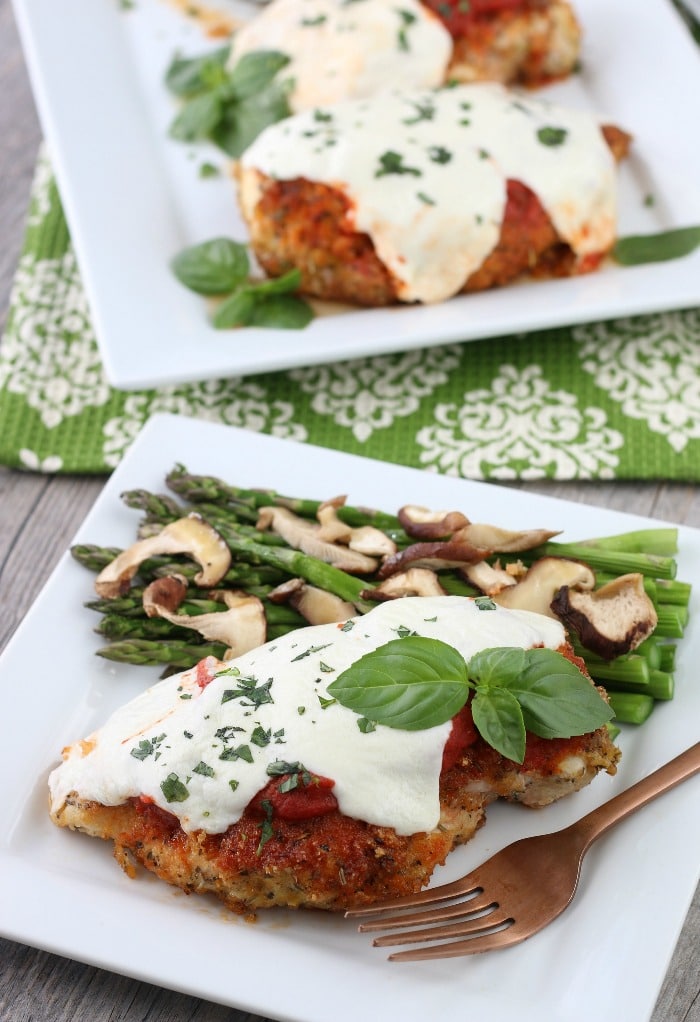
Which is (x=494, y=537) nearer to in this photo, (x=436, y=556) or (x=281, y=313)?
(x=436, y=556)

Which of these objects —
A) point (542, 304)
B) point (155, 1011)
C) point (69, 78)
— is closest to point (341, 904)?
point (155, 1011)

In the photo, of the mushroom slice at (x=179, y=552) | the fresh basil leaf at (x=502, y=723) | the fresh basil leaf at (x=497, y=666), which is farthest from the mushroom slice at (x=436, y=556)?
the fresh basil leaf at (x=502, y=723)

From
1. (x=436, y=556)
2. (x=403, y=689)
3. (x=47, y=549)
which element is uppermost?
(x=403, y=689)

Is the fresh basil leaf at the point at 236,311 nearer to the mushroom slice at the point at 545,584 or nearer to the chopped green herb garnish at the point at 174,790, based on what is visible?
the mushroom slice at the point at 545,584

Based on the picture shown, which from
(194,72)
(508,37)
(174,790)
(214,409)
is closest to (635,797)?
(174,790)

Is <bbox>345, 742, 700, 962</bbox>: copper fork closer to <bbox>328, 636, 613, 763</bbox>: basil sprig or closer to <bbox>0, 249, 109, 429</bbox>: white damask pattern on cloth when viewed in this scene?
<bbox>328, 636, 613, 763</bbox>: basil sprig

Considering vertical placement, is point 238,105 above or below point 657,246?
above
